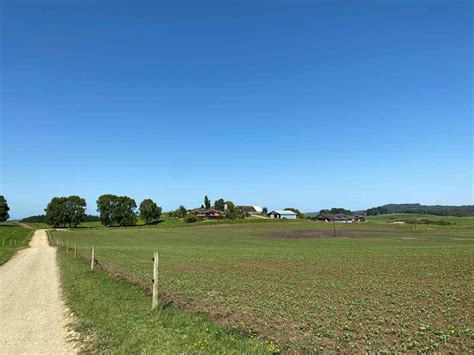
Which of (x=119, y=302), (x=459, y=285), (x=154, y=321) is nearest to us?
(x=154, y=321)

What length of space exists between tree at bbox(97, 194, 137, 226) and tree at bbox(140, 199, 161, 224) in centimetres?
1075

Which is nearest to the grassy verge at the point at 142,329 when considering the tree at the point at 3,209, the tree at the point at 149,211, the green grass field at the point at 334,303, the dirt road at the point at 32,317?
the green grass field at the point at 334,303

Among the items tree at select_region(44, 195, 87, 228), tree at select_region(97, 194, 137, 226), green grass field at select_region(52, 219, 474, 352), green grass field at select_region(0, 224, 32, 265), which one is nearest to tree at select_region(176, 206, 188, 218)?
tree at select_region(97, 194, 137, 226)

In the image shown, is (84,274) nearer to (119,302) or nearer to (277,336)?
(119,302)

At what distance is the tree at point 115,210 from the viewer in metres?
149

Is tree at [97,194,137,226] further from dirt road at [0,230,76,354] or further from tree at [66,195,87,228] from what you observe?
dirt road at [0,230,76,354]

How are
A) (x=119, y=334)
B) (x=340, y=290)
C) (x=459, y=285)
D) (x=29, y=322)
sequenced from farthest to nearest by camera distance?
(x=459, y=285), (x=340, y=290), (x=29, y=322), (x=119, y=334)

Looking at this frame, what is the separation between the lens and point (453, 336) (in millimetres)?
10289

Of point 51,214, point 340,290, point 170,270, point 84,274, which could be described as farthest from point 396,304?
point 51,214

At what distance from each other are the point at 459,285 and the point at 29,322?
21.2 m

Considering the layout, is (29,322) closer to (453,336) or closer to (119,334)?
(119,334)

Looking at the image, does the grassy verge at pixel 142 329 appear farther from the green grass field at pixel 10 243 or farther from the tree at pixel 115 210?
the tree at pixel 115 210

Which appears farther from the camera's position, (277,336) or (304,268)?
(304,268)

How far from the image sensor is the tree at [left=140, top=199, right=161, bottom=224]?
166 metres
